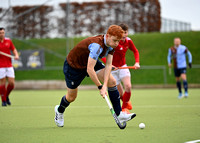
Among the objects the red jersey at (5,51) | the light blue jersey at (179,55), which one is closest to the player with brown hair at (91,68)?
the red jersey at (5,51)

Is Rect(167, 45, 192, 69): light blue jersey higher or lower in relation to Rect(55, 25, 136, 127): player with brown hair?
lower

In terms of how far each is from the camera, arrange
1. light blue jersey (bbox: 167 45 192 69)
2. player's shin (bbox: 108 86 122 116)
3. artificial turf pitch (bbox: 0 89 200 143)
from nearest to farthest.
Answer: artificial turf pitch (bbox: 0 89 200 143) < player's shin (bbox: 108 86 122 116) < light blue jersey (bbox: 167 45 192 69)

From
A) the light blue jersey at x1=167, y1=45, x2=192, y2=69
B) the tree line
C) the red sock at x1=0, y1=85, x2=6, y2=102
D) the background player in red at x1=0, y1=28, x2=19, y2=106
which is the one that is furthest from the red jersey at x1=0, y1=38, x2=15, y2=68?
the tree line

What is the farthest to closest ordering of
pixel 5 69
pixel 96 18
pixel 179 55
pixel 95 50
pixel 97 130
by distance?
pixel 96 18 < pixel 179 55 < pixel 5 69 < pixel 97 130 < pixel 95 50

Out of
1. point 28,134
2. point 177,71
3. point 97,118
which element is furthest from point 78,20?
point 28,134

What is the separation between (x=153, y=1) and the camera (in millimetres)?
24984

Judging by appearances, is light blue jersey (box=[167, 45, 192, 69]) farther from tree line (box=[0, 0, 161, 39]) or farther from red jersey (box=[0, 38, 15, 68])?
tree line (box=[0, 0, 161, 39])

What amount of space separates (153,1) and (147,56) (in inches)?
161

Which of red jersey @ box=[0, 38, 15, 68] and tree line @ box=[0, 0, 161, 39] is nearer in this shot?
red jersey @ box=[0, 38, 15, 68]

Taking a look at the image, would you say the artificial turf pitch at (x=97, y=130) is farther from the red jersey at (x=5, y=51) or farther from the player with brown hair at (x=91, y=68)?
the red jersey at (x=5, y=51)

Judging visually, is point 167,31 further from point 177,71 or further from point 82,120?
point 82,120

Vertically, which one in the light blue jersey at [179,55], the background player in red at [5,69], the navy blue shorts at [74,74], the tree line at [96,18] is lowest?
the tree line at [96,18]

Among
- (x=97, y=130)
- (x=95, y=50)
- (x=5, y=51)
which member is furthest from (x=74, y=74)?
(x=5, y=51)

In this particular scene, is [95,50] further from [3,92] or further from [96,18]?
[96,18]
